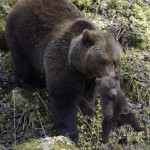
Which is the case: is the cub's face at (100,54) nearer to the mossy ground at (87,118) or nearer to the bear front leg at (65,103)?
the bear front leg at (65,103)

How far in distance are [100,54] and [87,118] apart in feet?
3.85

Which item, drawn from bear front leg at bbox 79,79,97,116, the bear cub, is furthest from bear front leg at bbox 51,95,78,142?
the bear cub

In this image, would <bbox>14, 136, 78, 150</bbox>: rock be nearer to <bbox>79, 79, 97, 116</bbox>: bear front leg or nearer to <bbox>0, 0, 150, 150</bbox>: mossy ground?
<bbox>0, 0, 150, 150</bbox>: mossy ground

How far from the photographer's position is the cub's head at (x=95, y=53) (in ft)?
19.6

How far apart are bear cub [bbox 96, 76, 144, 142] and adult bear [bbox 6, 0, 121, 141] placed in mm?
507

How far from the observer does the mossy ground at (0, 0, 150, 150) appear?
6359mm

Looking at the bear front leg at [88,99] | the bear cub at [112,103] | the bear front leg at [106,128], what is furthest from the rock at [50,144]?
the bear front leg at [88,99]

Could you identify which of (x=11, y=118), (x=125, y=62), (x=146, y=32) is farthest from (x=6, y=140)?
(x=146, y=32)

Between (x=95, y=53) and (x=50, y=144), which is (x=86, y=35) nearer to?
(x=95, y=53)

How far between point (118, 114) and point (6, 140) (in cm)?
183

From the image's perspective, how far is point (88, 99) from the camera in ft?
22.4

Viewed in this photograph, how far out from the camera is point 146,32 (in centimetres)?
865

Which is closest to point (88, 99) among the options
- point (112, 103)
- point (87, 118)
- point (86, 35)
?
point (87, 118)

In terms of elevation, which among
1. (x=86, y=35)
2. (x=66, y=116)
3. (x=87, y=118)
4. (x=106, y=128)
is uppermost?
(x=86, y=35)
